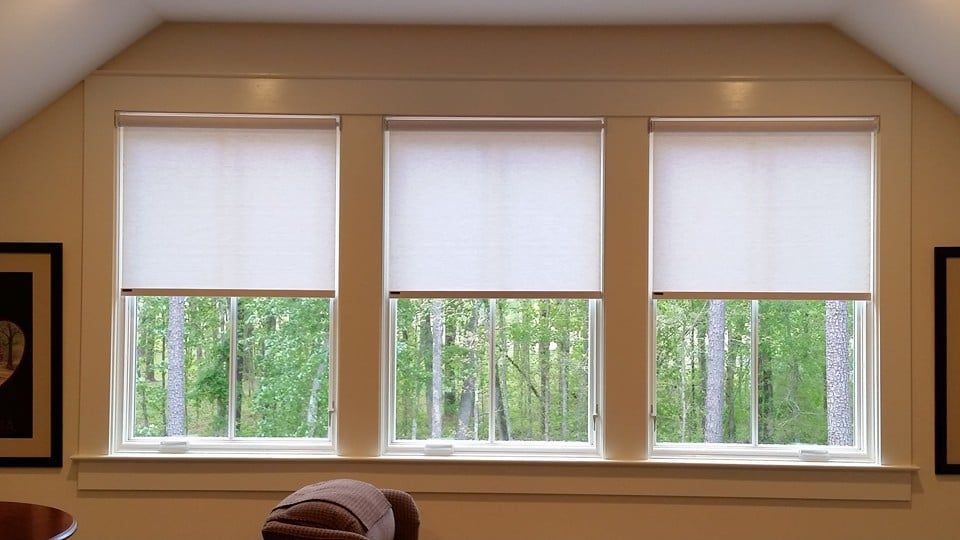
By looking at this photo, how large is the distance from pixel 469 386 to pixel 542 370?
0.41 meters

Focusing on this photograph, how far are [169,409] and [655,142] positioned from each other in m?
3.03

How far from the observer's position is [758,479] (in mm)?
4691

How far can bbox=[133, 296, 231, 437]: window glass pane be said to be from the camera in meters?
4.93

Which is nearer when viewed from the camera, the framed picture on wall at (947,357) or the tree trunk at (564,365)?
the framed picture on wall at (947,357)

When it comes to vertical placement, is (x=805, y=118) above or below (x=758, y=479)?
above

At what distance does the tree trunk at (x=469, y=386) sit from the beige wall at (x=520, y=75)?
0.40 m

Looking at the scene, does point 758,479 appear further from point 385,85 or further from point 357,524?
point 385,85

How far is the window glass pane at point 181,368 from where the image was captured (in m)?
4.93

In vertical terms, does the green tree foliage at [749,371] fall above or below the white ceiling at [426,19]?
below

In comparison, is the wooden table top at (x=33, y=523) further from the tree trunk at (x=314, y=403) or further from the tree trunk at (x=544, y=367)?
the tree trunk at (x=544, y=367)

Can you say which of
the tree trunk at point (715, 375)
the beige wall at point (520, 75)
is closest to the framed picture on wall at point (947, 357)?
the beige wall at point (520, 75)

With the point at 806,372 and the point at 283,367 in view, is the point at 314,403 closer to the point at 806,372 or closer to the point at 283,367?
the point at 283,367

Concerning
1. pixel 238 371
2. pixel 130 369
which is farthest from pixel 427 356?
pixel 130 369

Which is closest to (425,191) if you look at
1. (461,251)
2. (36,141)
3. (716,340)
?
(461,251)
